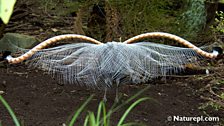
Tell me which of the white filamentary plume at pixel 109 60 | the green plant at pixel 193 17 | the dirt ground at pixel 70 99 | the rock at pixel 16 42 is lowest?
the dirt ground at pixel 70 99

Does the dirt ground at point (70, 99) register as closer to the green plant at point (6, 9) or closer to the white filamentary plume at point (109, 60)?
the white filamentary plume at point (109, 60)

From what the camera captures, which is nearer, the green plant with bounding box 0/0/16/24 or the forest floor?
the green plant with bounding box 0/0/16/24

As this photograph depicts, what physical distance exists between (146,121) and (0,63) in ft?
7.31

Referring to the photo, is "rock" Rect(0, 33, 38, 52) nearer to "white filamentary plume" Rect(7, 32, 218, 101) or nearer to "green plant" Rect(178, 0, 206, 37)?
"green plant" Rect(178, 0, 206, 37)

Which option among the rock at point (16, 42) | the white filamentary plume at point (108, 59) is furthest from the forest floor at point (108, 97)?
the rock at point (16, 42)

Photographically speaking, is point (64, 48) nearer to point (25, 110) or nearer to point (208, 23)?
point (25, 110)

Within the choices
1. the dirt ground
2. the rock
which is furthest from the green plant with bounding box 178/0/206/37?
the rock

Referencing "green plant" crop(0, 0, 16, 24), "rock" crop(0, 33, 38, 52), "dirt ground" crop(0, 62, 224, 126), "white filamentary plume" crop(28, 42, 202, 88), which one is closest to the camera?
"green plant" crop(0, 0, 16, 24)

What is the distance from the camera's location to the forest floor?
3.03 meters

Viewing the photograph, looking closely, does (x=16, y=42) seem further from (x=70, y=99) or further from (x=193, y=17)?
(x=193, y=17)

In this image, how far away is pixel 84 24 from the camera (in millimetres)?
5715

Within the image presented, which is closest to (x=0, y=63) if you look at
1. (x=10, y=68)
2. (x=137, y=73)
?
(x=10, y=68)

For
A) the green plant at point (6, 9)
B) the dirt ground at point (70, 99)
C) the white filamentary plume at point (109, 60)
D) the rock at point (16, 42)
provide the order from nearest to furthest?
the green plant at point (6, 9) < the white filamentary plume at point (109, 60) < the dirt ground at point (70, 99) < the rock at point (16, 42)

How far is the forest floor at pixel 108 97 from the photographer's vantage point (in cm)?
303
